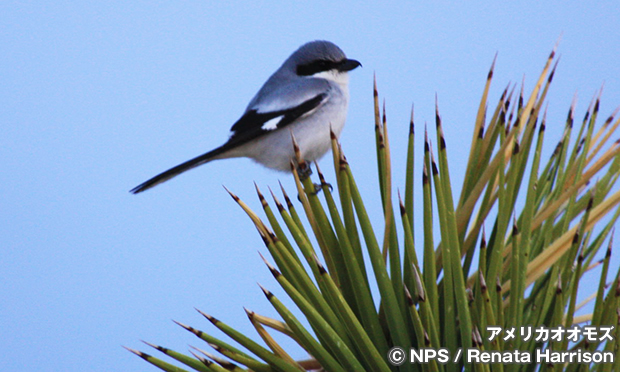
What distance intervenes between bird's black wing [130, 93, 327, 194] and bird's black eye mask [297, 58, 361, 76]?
0.24 meters

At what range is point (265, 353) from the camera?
3.60 feet

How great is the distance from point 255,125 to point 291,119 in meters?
0.13

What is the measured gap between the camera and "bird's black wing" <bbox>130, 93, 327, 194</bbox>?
86.3 inches

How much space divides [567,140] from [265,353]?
77 centimetres

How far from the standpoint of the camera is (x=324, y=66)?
2646 millimetres

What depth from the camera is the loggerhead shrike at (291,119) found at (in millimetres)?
2324

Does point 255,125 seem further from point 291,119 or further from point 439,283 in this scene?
point 439,283

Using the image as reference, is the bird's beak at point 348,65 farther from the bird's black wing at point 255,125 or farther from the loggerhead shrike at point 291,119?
the bird's black wing at point 255,125

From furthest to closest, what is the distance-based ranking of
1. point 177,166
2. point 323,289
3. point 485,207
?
point 177,166
point 485,207
point 323,289

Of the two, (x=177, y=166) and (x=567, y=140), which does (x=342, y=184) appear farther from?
(x=177, y=166)

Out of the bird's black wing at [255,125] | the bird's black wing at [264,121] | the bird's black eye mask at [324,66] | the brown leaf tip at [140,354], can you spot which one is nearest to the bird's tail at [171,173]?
the bird's black wing at [255,125]

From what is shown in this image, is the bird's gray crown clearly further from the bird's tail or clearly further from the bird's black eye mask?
the bird's tail

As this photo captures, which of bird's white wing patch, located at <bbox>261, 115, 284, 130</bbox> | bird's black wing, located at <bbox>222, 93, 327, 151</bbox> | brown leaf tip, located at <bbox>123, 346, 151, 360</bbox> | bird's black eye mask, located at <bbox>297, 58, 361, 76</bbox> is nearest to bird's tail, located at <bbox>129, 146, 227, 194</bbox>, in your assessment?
bird's black wing, located at <bbox>222, 93, 327, 151</bbox>

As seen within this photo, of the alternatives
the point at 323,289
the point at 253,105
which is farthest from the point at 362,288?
the point at 253,105
